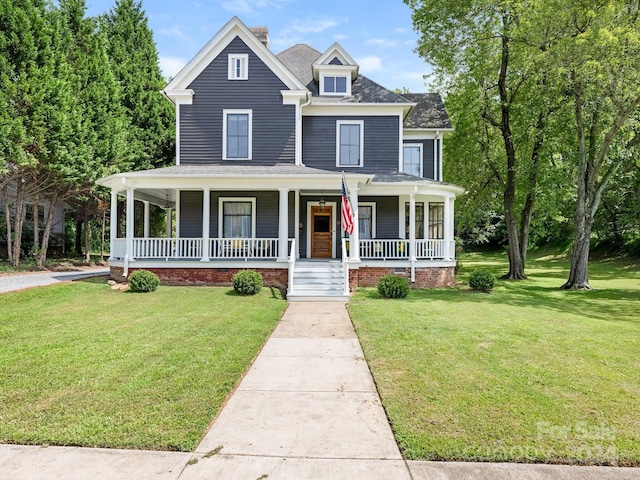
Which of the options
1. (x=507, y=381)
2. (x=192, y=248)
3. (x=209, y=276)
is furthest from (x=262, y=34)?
(x=507, y=381)

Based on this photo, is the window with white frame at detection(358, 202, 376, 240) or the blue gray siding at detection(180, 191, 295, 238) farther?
the window with white frame at detection(358, 202, 376, 240)

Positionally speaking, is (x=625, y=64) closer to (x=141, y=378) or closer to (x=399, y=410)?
(x=399, y=410)

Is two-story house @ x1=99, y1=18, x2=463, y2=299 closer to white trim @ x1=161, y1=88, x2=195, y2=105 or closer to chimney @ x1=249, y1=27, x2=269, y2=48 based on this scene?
white trim @ x1=161, y1=88, x2=195, y2=105

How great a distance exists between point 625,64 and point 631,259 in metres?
22.0

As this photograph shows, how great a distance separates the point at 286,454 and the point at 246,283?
9.66m

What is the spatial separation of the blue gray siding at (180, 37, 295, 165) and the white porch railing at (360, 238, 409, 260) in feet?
15.0

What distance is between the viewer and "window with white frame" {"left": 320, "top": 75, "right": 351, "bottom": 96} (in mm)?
18234

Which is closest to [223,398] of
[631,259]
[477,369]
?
[477,369]

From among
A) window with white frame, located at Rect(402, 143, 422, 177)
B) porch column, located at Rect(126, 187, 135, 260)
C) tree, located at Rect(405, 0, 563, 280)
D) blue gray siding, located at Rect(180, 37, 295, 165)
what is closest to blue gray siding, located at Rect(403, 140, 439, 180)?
window with white frame, located at Rect(402, 143, 422, 177)

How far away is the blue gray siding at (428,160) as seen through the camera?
20203mm

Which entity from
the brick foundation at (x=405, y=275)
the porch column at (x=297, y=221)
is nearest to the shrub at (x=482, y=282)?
the brick foundation at (x=405, y=275)

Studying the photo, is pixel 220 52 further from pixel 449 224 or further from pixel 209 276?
pixel 449 224

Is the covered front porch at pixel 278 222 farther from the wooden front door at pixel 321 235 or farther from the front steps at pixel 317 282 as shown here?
the front steps at pixel 317 282

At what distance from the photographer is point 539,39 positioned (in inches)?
654
